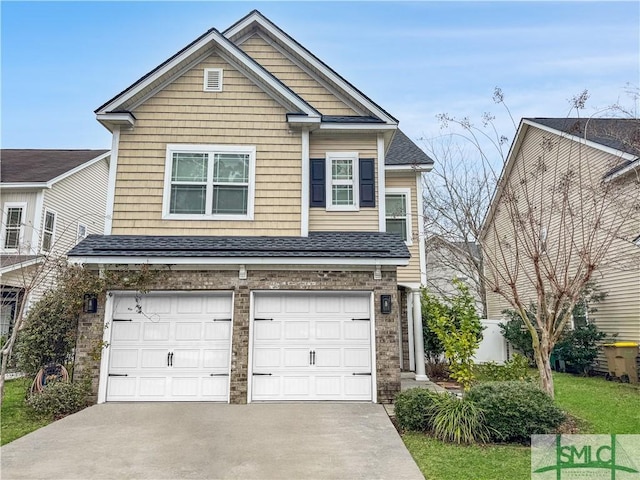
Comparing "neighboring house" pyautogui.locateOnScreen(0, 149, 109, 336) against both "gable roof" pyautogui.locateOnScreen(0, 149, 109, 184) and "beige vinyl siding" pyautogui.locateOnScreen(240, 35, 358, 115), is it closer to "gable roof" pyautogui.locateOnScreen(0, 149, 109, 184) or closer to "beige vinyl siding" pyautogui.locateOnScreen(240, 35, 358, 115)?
"gable roof" pyautogui.locateOnScreen(0, 149, 109, 184)

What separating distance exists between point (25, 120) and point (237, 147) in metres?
12.5

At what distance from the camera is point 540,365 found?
7.54 meters

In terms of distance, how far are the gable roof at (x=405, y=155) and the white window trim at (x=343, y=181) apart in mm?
2534

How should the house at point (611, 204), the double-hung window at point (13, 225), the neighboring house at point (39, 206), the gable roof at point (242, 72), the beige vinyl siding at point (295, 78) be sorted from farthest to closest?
1. the double-hung window at point (13, 225)
2. the neighboring house at point (39, 206)
3. the house at point (611, 204)
4. the beige vinyl siding at point (295, 78)
5. the gable roof at point (242, 72)

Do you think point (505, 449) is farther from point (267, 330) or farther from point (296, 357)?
point (267, 330)

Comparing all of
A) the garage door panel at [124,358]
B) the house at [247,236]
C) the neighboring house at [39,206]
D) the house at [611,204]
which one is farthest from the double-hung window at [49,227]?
the house at [611,204]

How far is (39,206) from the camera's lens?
16.2 meters

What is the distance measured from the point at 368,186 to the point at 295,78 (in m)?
3.56

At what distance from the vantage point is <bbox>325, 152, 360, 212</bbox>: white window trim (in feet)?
35.1

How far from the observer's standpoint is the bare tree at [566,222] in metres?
7.54

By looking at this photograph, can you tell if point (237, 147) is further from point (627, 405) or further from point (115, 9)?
point (627, 405)

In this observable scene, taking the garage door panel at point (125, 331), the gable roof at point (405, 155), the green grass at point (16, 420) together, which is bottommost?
the green grass at point (16, 420)

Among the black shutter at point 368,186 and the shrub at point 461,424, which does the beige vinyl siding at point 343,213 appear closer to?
the black shutter at point 368,186

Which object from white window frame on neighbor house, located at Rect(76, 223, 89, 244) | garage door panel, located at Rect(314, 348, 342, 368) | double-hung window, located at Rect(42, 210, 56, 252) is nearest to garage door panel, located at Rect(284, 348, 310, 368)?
garage door panel, located at Rect(314, 348, 342, 368)
